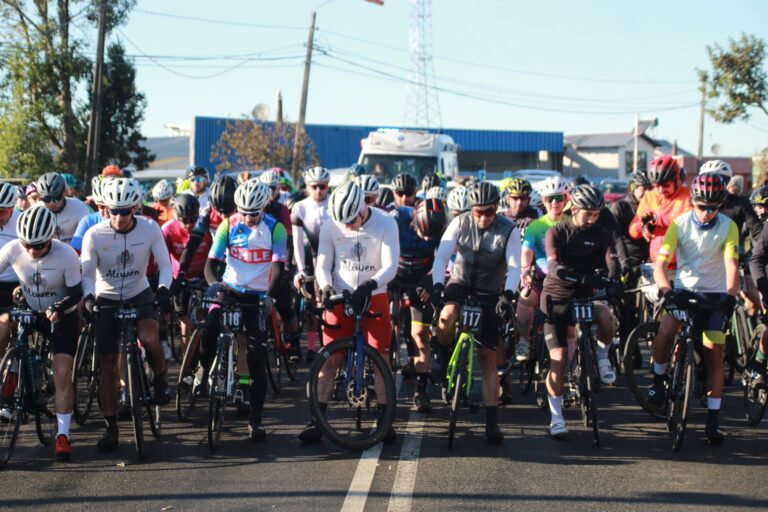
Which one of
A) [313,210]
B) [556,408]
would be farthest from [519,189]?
[556,408]

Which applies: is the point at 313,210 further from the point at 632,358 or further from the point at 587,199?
the point at 632,358

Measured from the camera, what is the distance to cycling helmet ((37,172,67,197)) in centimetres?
1026

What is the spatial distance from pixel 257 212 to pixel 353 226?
0.87 m

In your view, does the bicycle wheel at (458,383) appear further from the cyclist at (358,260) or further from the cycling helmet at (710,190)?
the cycling helmet at (710,190)

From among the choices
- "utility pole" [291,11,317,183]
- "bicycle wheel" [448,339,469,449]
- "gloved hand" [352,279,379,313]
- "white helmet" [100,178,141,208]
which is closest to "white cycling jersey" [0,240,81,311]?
"white helmet" [100,178,141,208]

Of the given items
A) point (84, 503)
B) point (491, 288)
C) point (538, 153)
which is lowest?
point (84, 503)

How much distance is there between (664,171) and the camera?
413 inches

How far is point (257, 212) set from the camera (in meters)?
8.40

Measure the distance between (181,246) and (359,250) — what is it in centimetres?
320

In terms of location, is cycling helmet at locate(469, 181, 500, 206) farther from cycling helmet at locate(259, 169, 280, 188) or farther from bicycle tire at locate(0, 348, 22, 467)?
cycling helmet at locate(259, 169, 280, 188)

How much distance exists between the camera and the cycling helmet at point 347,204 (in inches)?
312

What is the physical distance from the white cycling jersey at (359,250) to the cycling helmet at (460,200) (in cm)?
173

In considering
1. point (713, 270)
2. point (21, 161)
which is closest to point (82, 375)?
point (713, 270)

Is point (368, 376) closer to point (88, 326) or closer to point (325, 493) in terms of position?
point (325, 493)
